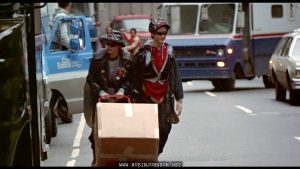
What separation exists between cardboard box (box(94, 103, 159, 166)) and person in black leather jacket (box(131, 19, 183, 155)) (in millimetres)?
1392

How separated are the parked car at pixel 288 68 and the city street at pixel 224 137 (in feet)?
1.15

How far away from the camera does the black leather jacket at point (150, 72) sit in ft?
31.7

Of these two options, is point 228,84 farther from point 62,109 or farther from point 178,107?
point 178,107

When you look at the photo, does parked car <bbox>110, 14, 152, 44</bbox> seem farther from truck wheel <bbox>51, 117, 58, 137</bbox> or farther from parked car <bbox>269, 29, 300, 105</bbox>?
truck wheel <bbox>51, 117, 58, 137</bbox>

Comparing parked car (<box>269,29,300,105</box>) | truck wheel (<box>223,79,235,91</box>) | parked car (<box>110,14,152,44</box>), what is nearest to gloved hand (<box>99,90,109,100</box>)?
parked car (<box>269,29,300,105</box>)

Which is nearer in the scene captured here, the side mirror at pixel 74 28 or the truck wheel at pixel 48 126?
the truck wheel at pixel 48 126

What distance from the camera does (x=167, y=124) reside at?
9.98 meters

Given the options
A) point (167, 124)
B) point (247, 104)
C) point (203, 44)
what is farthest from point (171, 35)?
point (167, 124)

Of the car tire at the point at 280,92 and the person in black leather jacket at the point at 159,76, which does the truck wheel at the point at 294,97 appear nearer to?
the car tire at the point at 280,92

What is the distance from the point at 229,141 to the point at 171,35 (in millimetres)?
13431

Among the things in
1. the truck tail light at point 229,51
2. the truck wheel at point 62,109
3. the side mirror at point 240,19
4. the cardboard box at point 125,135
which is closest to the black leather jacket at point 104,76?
the cardboard box at point 125,135

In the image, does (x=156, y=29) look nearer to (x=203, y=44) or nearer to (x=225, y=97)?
(x=225, y=97)

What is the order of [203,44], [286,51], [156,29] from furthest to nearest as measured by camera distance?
[203,44] < [286,51] < [156,29]

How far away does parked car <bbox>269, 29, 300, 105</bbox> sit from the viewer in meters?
22.1
